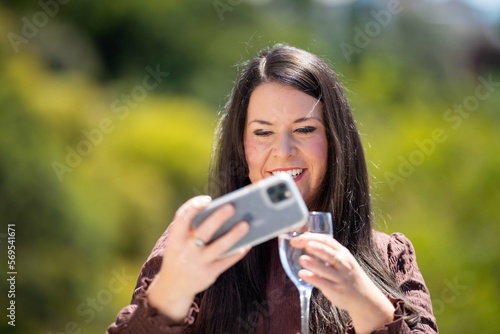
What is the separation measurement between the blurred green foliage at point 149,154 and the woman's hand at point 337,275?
8.63 ft

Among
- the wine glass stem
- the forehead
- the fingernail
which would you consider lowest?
the wine glass stem

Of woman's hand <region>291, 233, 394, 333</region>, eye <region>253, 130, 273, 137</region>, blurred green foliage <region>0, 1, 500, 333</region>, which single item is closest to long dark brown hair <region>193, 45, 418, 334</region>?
eye <region>253, 130, 273, 137</region>

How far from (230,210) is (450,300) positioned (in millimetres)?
4765

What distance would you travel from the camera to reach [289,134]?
6.03ft

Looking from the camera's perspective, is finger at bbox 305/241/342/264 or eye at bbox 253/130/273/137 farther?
eye at bbox 253/130/273/137

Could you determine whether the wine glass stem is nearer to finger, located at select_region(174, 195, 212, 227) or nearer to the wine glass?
the wine glass

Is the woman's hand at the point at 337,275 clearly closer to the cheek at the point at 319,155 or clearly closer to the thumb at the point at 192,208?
the thumb at the point at 192,208

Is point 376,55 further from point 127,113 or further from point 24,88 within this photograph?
point 24,88

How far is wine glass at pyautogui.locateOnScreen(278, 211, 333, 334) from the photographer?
1413 mm

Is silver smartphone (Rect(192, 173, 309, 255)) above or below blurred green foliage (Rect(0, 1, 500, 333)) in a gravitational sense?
below

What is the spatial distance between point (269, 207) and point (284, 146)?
1.98 feet

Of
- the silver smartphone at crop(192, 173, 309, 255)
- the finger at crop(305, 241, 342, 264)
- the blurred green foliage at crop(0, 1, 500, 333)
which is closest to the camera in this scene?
the silver smartphone at crop(192, 173, 309, 255)

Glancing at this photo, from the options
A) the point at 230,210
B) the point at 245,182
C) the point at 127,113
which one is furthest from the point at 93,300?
the point at 230,210

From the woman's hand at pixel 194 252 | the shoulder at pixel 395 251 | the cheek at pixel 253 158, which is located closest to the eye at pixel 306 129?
the cheek at pixel 253 158
